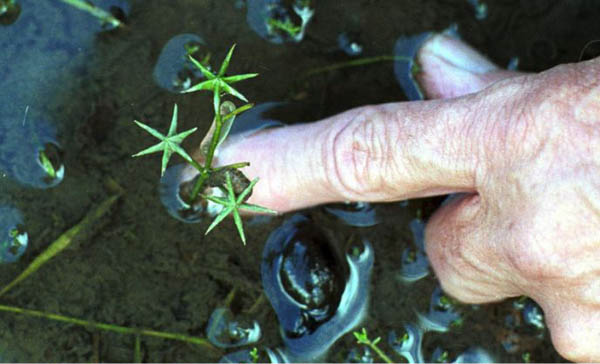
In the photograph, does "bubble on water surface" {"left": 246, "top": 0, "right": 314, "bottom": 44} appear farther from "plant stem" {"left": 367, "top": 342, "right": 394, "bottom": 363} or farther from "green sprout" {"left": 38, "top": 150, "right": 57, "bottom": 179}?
"plant stem" {"left": 367, "top": 342, "right": 394, "bottom": 363}

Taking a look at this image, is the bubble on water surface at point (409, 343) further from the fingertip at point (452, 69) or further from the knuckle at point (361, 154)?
the fingertip at point (452, 69)

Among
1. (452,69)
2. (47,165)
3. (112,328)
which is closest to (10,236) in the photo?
(47,165)

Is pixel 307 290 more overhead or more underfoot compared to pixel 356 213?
more underfoot

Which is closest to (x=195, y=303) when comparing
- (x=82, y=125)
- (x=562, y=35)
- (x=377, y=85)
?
(x=82, y=125)

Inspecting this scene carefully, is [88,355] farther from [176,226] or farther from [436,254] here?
[436,254]

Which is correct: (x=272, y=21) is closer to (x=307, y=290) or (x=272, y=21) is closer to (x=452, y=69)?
(x=452, y=69)

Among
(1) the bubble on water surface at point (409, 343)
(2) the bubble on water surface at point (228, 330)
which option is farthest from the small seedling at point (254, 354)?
(1) the bubble on water surface at point (409, 343)

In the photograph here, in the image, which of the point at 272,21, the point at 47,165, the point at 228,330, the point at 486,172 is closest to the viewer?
the point at 486,172
